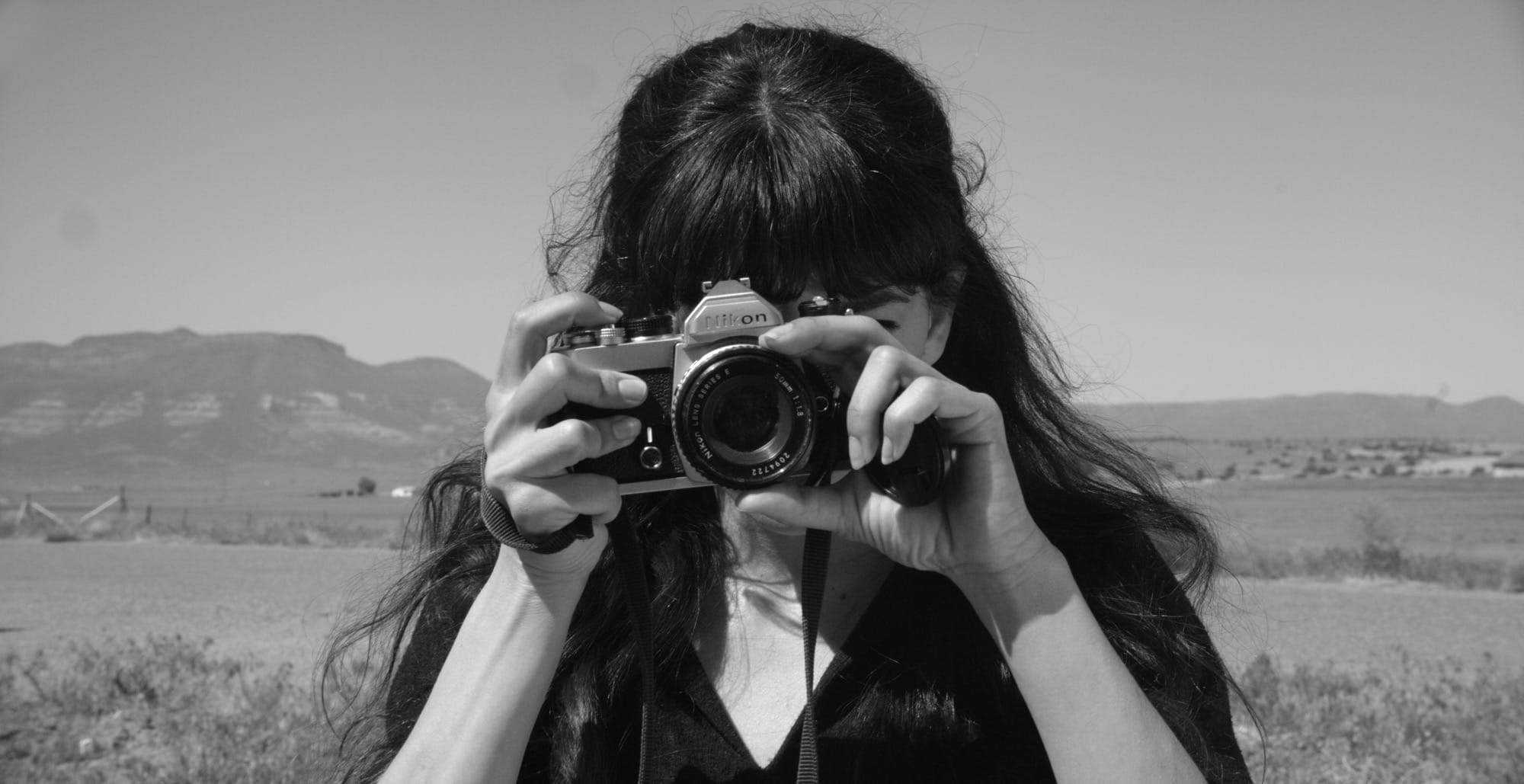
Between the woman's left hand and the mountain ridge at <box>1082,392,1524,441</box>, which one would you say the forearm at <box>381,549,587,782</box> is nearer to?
the woman's left hand

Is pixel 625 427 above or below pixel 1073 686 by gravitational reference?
above

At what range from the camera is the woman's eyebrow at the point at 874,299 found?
6.31 feet

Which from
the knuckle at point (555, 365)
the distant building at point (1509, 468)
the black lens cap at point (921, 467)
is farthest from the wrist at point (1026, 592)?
the distant building at point (1509, 468)

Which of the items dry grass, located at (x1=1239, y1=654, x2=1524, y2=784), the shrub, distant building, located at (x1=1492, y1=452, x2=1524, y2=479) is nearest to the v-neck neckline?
the shrub

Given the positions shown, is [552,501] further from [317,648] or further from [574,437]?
[317,648]

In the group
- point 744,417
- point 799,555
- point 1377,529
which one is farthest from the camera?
point 1377,529

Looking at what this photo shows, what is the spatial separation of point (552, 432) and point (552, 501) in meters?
0.11

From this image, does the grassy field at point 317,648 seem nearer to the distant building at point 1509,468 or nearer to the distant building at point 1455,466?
the distant building at point 1509,468

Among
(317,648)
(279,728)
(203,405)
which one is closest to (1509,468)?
(317,648)

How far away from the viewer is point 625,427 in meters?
1.88

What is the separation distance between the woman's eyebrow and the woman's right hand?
38cm

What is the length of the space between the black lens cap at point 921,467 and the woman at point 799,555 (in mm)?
29

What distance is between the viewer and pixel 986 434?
5.78 feet

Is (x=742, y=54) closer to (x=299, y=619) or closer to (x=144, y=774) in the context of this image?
(x=144, y=774)
